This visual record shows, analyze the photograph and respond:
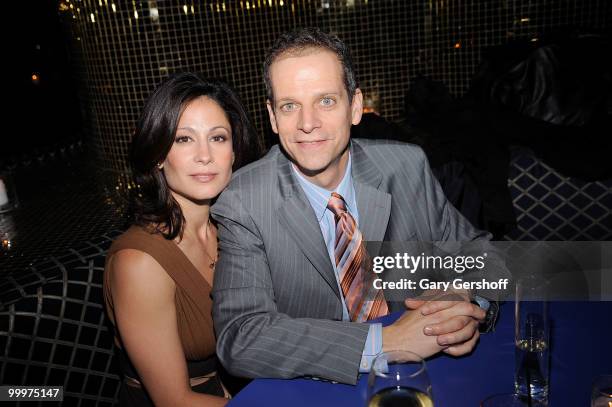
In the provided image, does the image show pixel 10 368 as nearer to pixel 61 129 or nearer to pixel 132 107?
pixel 132 107

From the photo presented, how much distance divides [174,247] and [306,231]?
48 cm

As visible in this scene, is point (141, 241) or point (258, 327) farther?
point (141, 241)

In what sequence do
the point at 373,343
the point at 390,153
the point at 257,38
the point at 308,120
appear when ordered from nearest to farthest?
the point at 373,343 < the point at 308,120 < the point at 390,153 < the point at 257,38

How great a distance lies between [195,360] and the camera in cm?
202

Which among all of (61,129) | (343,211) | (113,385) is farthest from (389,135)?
(61,129)

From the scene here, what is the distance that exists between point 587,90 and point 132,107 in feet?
11.4

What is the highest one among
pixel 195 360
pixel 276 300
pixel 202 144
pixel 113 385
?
pixel 202 144

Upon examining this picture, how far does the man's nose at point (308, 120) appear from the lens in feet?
6.06

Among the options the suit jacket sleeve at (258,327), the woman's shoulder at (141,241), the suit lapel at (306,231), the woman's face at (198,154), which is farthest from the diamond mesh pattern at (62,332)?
the suit lapel at (306,231)

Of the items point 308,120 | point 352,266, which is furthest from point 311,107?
point 352,266

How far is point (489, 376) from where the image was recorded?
1.32 metres

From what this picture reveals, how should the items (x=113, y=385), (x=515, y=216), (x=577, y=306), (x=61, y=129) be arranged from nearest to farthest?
(x=577, y=306) → (x=113, y=385) → (x=515, y=216) → (x=61, y=129)

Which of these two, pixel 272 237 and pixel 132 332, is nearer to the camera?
pixel 132 332

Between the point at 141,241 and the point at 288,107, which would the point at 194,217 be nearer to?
the point at 141,241
